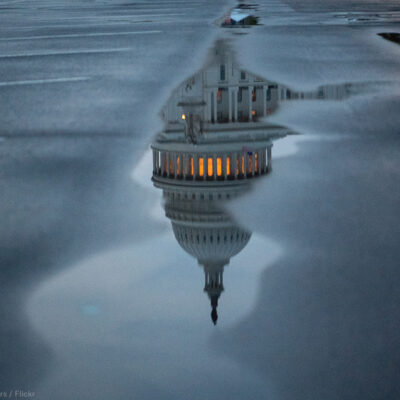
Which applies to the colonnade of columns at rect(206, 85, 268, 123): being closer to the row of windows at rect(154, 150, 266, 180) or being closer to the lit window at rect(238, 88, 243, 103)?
the lit window at rect(238, 88, 243, 103)

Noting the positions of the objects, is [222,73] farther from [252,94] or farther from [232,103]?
[232,103]

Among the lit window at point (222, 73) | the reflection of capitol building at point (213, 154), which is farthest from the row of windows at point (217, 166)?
the lit window at point (222, 73)

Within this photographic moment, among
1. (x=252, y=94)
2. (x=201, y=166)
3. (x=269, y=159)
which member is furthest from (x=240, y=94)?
(x=269, y=159)

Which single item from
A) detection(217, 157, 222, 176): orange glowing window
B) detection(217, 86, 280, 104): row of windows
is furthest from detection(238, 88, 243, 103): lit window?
detection(217, 157, 222, 176): orange glowing window

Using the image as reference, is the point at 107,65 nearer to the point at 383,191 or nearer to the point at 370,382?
the point at 383,191

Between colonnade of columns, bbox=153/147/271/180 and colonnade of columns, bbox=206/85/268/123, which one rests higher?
colonnade of columns, bbox=153/147/271/180

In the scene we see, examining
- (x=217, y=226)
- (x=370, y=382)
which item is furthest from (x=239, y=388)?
(x=217, y=226)
